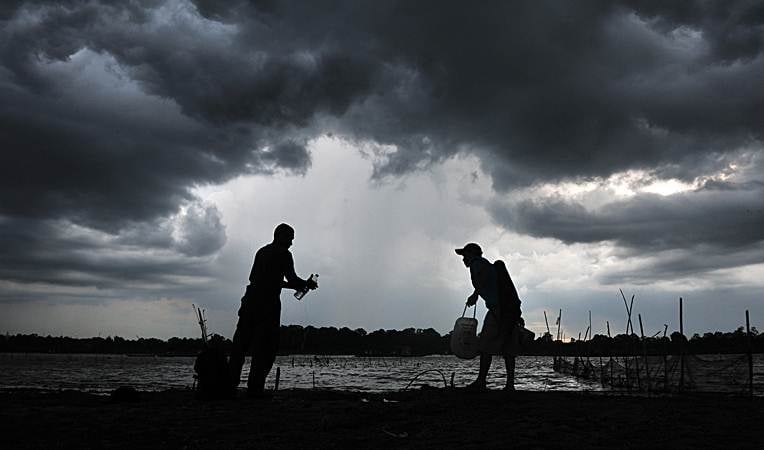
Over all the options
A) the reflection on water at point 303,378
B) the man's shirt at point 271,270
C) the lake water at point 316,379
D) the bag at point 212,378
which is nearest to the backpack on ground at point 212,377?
the bag at point 212,378

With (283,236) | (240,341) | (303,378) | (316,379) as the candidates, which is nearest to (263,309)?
(240,341)

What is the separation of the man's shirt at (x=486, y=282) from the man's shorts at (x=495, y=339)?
19cm

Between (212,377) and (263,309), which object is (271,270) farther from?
(212,377)

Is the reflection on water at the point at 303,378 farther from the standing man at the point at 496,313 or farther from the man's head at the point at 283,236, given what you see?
the man's head at the point at 283,236

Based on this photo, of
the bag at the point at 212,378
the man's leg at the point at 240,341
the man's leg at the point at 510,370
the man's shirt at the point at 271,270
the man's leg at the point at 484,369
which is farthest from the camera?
the man's leg at the point at 510,370

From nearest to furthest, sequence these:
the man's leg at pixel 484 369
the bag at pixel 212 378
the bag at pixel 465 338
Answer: the bag at pixel 212 378, the man's leg at pixel 484 369, the bag at pixel 465 338

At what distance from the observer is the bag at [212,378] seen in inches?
358

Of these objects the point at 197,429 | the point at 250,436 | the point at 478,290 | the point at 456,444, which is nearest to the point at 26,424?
the point at 197,429

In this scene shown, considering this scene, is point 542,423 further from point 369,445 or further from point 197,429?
point 197,429

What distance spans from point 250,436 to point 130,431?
1302 mm

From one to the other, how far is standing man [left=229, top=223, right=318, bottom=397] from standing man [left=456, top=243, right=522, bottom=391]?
2704mm

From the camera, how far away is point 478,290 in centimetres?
1016

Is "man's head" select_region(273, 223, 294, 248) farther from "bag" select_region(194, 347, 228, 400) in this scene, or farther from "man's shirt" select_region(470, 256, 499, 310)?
"man's shirt" select_region(470, 256, 499, 310)

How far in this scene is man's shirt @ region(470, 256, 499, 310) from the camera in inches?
396
